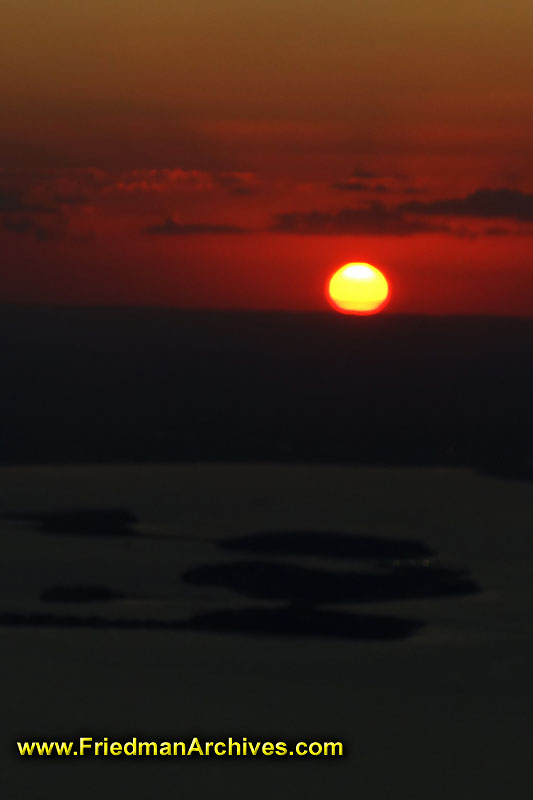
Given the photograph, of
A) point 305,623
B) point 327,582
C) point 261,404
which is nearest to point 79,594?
point 305,623

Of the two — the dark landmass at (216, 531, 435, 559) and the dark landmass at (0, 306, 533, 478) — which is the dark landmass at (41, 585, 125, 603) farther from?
the dark landmass at (0, 306, 533, 478)

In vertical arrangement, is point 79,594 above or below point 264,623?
above

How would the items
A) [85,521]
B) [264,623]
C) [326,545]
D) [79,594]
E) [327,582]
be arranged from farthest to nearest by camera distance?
[85,521]
[326,545]
[327,582]
[79,594]
[264,623]

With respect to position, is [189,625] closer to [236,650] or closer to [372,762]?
[236,650]

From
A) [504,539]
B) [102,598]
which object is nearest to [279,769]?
[102,598]

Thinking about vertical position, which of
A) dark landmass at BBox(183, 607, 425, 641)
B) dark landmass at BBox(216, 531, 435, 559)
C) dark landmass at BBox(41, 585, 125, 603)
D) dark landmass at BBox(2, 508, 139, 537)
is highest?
dark landmass at BBox(2, 508, 139, 537)

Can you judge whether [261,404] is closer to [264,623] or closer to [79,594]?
[79,594]

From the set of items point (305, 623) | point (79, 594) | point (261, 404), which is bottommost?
point (305, 623)

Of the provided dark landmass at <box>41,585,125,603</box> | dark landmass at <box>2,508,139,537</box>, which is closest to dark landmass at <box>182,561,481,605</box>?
dark landmass at <box>41,585,125,603</box>
